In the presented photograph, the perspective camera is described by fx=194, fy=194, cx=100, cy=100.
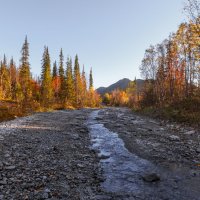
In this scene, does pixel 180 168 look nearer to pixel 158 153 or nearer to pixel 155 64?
pixel 158 153

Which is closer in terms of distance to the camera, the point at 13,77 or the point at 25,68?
the point at 25,68

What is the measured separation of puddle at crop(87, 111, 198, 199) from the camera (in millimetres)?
5852

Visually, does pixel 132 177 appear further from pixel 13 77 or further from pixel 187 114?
pixel 13 77

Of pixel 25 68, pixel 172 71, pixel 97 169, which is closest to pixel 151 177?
pixel 97 169

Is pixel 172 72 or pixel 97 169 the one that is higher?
pixel 172 72

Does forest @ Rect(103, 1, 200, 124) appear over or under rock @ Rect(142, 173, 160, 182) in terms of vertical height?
over

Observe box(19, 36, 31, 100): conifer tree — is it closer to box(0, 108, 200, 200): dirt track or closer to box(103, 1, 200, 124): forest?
box(103, 1, 200, 124): forest

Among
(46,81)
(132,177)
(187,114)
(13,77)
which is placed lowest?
(132,177)

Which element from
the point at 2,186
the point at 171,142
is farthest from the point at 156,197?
→ the point at 171,142

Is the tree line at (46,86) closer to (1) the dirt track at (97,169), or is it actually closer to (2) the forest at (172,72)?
(2) the forest at (172,72)

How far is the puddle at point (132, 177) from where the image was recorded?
5852mm

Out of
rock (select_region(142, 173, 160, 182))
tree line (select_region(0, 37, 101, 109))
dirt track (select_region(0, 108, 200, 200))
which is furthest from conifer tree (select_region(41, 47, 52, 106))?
rock (select_region(142, 173, 160, 182))

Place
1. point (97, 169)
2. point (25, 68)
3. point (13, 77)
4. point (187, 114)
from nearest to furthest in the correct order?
point (97, 169) → point (187, 114) → point (25, 68) → point (13, 77)

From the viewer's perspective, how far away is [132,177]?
23.5 ft
